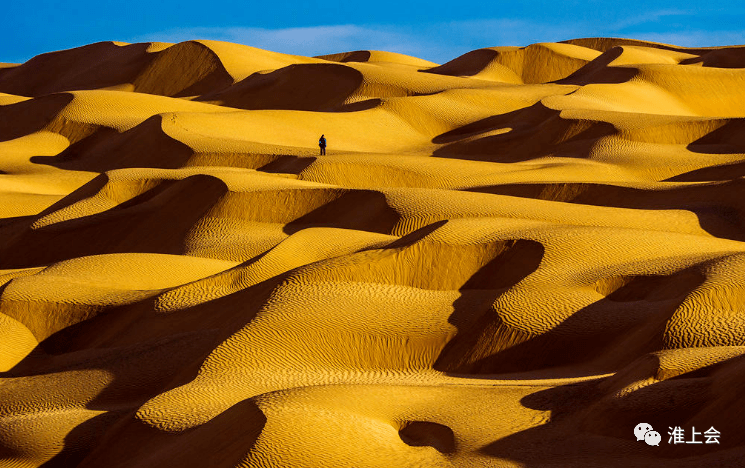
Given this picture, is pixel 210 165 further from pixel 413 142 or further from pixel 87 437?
pixel 87 437

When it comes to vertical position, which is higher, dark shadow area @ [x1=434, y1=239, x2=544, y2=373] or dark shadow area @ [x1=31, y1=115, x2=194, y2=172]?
dark shadow area @ [x1=31, y1=115, x2=194, y2=172]

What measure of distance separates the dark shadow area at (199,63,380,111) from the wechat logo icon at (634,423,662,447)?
2525cm

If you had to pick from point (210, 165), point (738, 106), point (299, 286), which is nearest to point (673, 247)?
point (299, 286)

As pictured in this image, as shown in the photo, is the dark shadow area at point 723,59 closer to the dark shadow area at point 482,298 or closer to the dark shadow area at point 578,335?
the dark shadow area at point 482,298

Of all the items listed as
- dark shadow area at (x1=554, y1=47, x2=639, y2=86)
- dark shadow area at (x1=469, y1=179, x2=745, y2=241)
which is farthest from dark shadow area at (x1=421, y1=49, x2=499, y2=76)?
dark shadow area at (x1=469, y1=179, x2=745, y2=241)

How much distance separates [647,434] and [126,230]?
39.2ft

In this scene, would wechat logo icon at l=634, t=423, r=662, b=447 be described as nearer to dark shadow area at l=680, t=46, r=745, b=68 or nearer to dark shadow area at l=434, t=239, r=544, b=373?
dark shadow area at l=434, t=239, r=544, b=373

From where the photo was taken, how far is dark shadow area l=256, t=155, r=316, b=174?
1916 centimetres

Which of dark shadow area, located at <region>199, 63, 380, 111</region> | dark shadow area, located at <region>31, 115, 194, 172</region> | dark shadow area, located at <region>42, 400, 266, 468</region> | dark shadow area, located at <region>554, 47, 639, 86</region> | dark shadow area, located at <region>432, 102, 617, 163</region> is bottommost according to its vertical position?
dark shadow area, located at <region>42, 400, 266, 468</region>

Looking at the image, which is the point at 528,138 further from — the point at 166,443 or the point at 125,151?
the point at 166,443

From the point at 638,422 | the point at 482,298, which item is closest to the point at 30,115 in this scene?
the point at 482,298

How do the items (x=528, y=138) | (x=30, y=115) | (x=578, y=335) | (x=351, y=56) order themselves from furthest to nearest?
(x=351, y=56) → (x=30, y=115) → (x=528, y=138) → (x=578, y=335)

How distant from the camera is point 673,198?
15.1 meters

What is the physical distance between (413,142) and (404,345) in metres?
17.9
